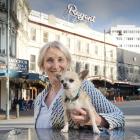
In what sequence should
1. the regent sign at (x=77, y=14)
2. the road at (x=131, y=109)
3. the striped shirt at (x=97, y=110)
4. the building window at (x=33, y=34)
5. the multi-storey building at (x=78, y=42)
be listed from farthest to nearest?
the regent sign at (x=77, y=14) < the multi-storey building at (x=78, y=42) < the building window at (x=33, y=34) < the road at (x=131, y=109) < the striped shirt at (x=97, y=110)

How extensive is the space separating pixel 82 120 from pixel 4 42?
40462 millimetres

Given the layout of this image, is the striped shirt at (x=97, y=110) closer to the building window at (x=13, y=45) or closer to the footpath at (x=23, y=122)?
the footpath at (x=23, y=122)

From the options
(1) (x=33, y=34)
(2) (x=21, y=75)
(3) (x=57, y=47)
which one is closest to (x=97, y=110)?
(3) (x=57, y=47)

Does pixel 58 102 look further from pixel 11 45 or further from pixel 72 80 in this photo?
pixel 11 45

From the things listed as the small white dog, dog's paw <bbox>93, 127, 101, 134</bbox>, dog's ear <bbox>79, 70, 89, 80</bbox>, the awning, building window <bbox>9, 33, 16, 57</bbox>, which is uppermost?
building window <bbox>9, 33, 16, 57</bbox>

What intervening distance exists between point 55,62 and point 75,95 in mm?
849

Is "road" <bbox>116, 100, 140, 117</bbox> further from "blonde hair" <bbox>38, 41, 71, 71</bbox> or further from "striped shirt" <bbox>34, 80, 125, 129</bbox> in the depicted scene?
"striped shirt" <bbox>34, 80, 125, 129</bbox>

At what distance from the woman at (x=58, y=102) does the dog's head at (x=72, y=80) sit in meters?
0.22

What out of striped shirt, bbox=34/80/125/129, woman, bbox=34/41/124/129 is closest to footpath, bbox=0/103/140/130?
woman, bbox=34/41/124/129

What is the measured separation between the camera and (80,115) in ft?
14.7

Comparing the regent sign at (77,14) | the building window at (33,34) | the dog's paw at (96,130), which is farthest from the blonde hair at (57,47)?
the regent sign at (77,14)

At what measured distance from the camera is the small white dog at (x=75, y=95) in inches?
171

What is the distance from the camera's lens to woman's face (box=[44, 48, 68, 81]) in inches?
202

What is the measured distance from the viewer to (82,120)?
4527 mm
